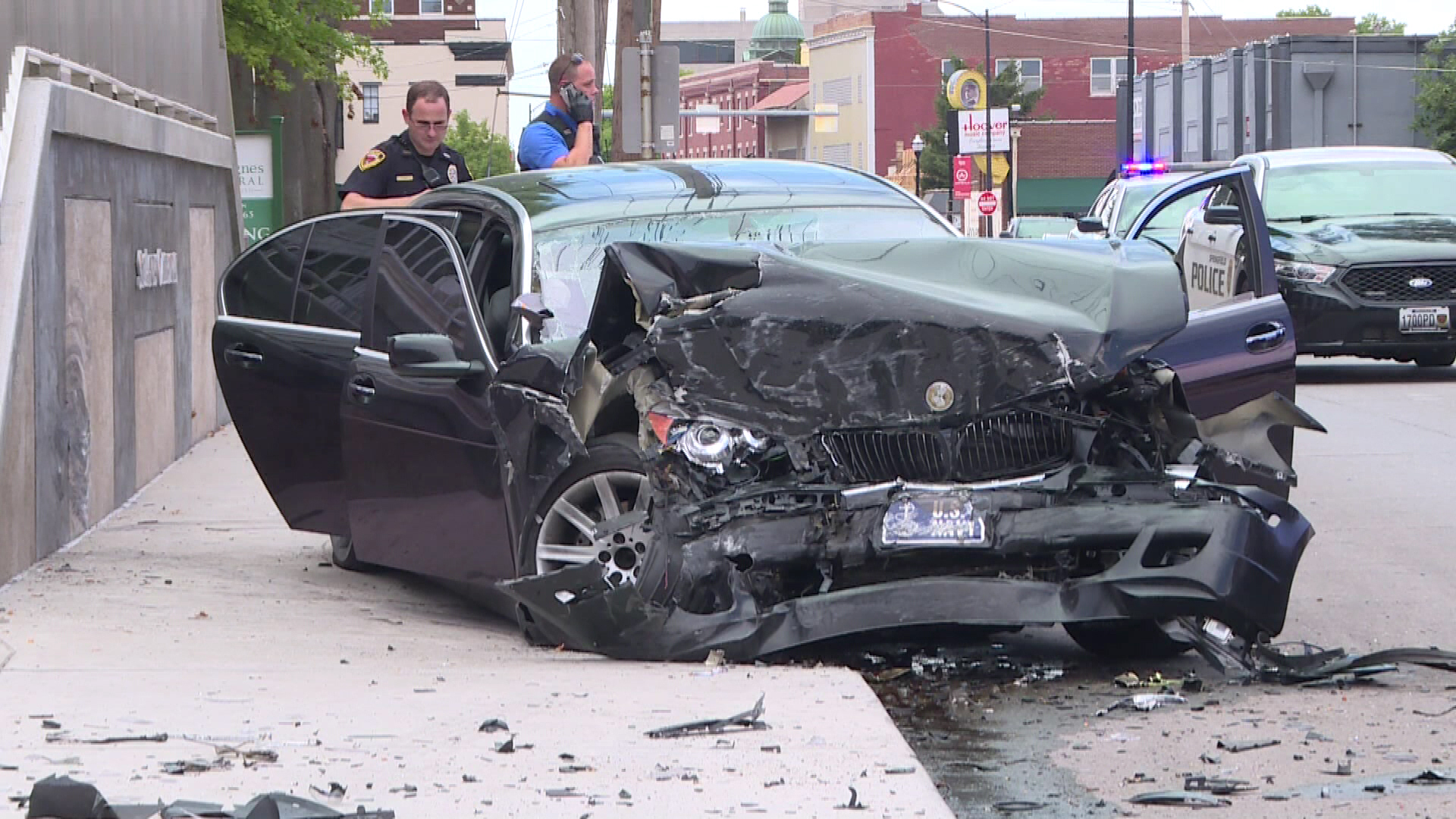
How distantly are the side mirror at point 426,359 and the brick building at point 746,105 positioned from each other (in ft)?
313

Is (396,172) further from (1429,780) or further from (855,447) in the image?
(1429,780)

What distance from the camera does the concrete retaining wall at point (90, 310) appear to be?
28.3 feet

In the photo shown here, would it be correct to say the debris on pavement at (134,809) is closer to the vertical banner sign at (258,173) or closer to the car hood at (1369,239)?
the car hood at (1369,239)

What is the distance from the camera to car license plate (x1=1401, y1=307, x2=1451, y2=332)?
54.2 feet

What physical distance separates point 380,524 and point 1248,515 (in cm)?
330

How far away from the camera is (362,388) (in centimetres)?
789

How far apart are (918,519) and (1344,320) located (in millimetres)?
11236

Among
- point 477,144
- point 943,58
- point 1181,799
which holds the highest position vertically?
point 943,58

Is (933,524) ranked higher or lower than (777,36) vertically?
lower

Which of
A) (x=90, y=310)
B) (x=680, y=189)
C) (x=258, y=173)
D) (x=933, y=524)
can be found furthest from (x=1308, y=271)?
(x=258, y=173)

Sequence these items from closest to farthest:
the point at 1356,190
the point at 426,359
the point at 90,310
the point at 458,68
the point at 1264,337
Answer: the point at 426,359 → the point at 1264,337 → the point at 90,310 → the point at 1356,190 → the point at 458,68

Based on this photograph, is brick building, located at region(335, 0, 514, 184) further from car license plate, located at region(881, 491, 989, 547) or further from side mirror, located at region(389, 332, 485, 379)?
car license plate, located at region(881, 491, 989, 547)

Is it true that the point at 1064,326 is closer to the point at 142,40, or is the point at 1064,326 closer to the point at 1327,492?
the point at 1327,492

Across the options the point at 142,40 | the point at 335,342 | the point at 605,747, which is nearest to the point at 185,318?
the point at 142,40
